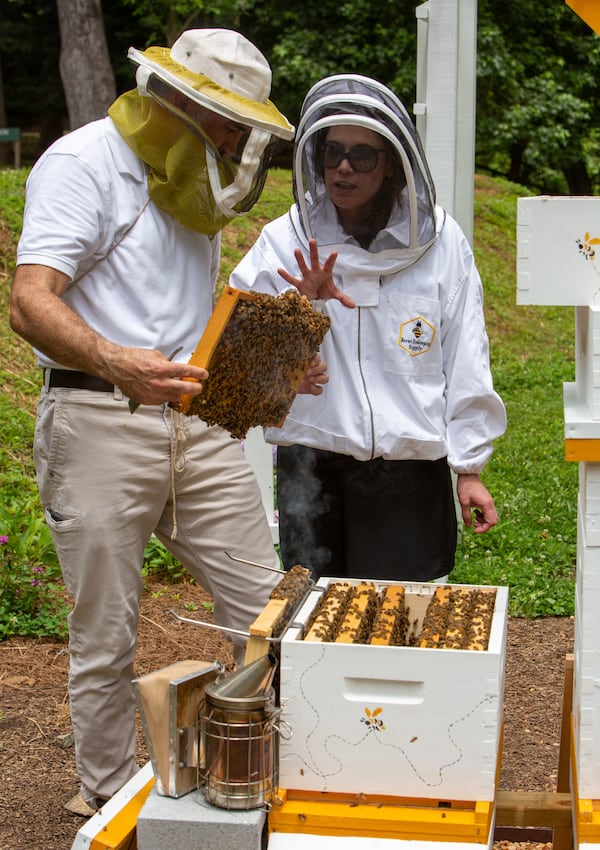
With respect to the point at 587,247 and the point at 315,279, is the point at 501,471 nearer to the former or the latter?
the point at 315,279

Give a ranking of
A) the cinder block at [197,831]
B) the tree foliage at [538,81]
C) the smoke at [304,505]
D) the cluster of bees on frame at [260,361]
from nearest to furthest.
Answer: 1. the cinder block at [197,831]
2. the cluster of bees on frame at [260,361]
3. the smoke at [304,505]
4. the tree foliage at [538,81]

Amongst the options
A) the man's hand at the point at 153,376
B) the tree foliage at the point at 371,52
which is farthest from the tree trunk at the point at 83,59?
the man's hand at the point at 153,376

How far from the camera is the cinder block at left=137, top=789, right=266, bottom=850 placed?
187 centimetres

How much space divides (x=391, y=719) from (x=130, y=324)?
1178mm

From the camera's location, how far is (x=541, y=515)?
562 cm

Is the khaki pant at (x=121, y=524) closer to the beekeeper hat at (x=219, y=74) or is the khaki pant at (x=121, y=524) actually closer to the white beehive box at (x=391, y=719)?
the beekeeper hat at (x=219, y=74)

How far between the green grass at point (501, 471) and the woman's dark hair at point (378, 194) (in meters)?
2.23

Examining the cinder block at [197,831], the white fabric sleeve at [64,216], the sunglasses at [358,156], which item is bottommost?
the cinder block at [197,831]

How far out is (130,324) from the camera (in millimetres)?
2625

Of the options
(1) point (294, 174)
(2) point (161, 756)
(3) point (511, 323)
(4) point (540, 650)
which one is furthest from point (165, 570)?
(3) point (511, 323)

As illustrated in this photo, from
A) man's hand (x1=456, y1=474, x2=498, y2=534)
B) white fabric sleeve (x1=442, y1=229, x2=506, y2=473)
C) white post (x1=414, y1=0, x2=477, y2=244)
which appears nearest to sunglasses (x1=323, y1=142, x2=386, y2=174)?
white fabric sleeve (x1=442, y1=229, x2=506, y2=473)

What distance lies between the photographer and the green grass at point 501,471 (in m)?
4.62

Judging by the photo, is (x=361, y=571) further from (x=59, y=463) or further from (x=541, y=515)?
(x=541, y=515)

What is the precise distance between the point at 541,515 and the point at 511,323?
5834mm
